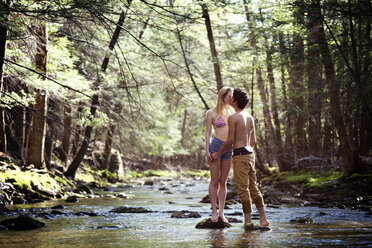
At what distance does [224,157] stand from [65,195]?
7.73m

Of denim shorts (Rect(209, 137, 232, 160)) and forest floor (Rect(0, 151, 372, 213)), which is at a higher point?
denim shorts (Rect(209, 137, 232, 160))

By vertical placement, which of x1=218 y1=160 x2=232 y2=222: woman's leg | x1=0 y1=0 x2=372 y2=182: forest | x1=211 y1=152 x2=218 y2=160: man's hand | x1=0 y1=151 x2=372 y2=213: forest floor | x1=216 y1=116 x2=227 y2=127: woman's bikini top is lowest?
x1=0 y1=151 x2=372 y2=213: forest floor

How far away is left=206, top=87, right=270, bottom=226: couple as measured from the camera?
4.94m

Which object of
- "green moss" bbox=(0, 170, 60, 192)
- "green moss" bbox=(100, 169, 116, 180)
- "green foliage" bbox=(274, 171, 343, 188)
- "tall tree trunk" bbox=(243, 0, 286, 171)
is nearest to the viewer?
"green moss" bbox=(0, 170, 60, 192)

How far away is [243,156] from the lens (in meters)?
4.94

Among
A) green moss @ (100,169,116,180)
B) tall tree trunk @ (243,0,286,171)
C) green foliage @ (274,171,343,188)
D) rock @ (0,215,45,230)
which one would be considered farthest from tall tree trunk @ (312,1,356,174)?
green moss @ (100,169,116,180)

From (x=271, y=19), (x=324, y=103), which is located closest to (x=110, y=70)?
(x=271, y=19)

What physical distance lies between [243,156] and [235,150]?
0.50ft

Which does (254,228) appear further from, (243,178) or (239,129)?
(239,129)

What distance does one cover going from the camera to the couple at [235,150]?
16.2 feet

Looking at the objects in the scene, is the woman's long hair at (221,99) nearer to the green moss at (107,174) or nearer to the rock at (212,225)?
the rock at (212,225)

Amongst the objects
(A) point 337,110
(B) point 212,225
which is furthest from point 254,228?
(A) point 337,110

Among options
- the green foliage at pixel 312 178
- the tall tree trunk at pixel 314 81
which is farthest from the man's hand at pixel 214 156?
the green foliage at pixel 312 178

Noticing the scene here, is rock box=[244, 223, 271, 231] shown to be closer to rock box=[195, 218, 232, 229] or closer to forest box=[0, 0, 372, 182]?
rock box=[195, 218, 232, 229]
